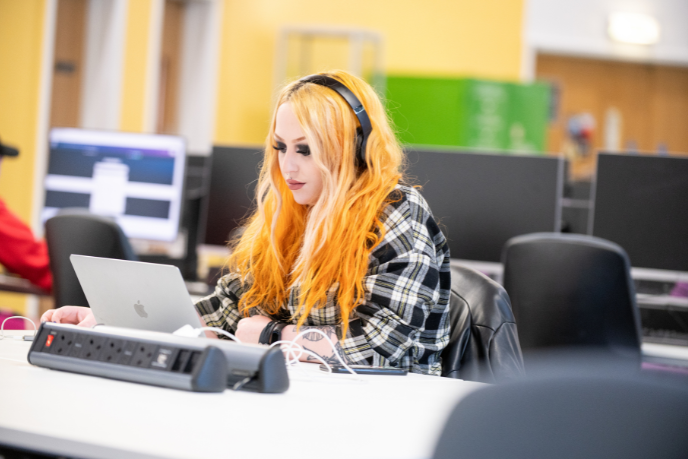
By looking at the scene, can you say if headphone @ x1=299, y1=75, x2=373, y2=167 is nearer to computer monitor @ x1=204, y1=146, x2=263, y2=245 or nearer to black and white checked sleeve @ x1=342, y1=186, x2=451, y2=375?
black and white checked sleeve @ x1=342, y1=186, x2=451, y2=375

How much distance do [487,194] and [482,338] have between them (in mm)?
1513

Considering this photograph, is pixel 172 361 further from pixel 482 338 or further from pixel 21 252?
pixel 21 252

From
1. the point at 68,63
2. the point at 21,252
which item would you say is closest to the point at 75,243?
the point at 21,252

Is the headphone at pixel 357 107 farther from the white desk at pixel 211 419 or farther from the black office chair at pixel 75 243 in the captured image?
the black office chair at pixel 75 243

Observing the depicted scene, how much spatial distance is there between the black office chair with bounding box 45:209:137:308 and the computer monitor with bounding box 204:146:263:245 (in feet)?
2.50

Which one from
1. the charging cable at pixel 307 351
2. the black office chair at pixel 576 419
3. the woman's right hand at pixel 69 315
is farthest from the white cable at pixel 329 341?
the black office chair at pixel 576 419

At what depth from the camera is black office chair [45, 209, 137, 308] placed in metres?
2.24

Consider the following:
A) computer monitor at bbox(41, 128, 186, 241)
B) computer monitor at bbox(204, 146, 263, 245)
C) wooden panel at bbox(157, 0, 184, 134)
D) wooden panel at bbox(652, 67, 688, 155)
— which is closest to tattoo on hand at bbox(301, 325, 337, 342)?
computer monitor at bbox(204, 146, 263, 245)

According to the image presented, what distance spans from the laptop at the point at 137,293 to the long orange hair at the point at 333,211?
0.24 meters

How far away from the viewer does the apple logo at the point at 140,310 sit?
119 cm

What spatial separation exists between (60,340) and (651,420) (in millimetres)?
897

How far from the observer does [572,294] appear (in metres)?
2.17

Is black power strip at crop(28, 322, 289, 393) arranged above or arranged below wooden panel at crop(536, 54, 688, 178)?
below

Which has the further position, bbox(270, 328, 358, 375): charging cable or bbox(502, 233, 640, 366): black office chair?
bbox(502, 233, 640, 366): black office chair
